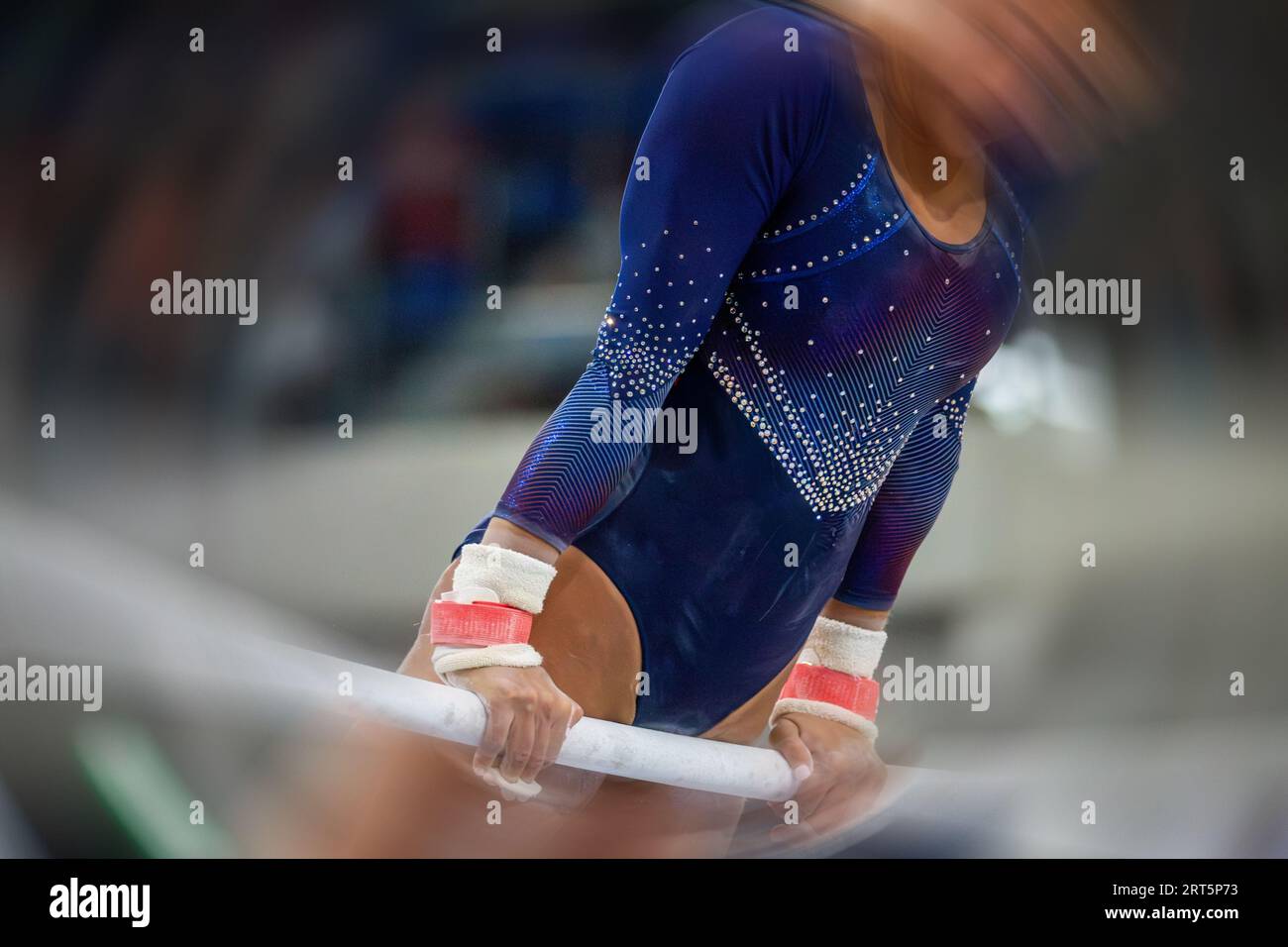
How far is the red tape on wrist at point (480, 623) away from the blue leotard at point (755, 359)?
0.07 metres

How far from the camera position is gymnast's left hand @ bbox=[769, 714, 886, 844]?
1.28m

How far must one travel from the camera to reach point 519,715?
1039 mm

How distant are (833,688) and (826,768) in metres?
0.08

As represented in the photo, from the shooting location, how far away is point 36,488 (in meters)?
1.55

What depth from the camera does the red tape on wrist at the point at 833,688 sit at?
4.30ft

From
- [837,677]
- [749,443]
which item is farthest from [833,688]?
[749,443]

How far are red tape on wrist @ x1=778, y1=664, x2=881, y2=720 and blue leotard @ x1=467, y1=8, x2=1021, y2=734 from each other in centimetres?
8

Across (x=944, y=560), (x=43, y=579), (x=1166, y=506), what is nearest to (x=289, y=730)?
(x=43, y=579)

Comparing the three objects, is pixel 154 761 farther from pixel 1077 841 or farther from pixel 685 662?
pixel 1077 841
